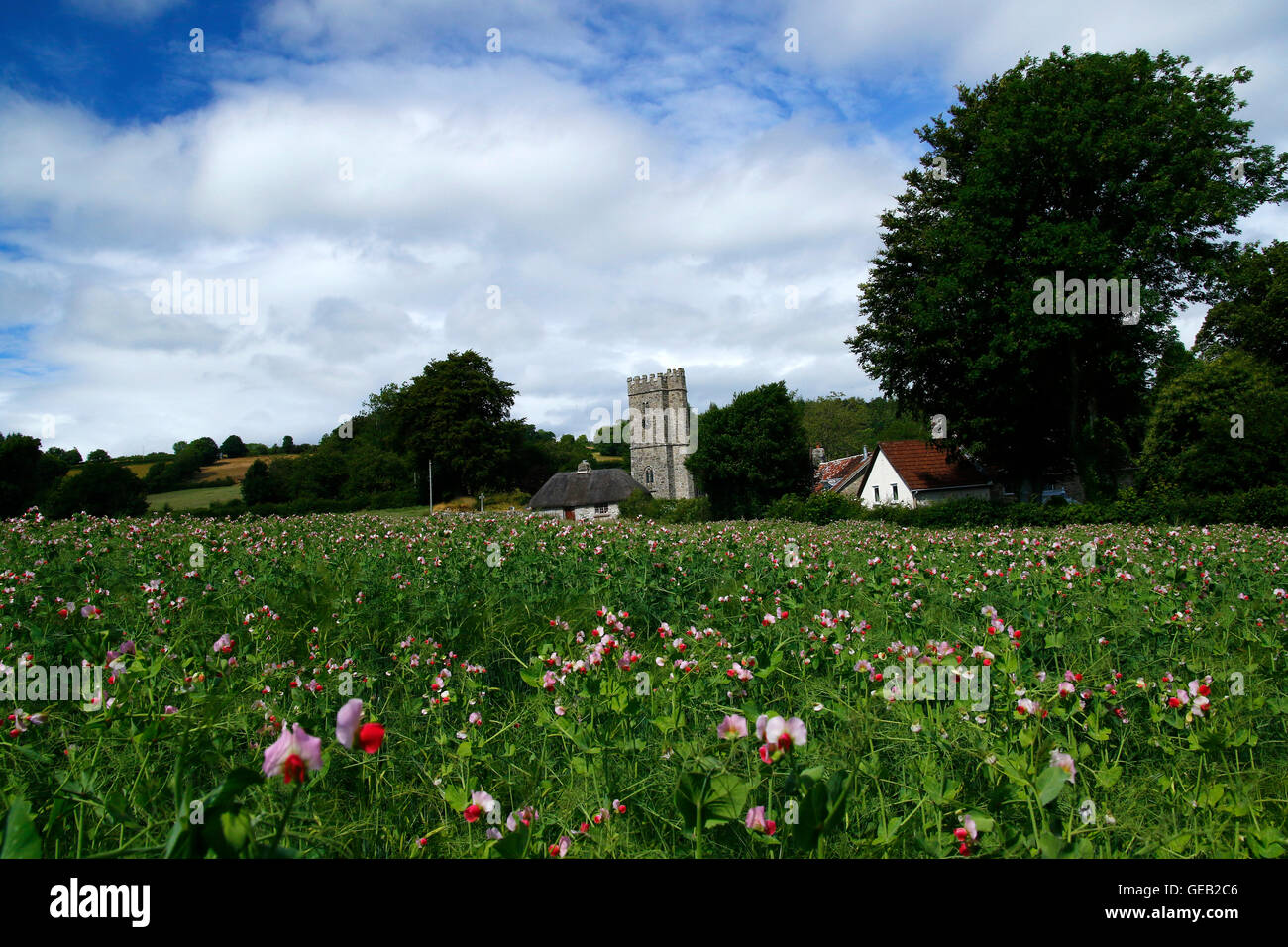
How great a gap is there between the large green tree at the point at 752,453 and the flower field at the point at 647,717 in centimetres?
3556

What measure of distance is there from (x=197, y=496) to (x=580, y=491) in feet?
85.3

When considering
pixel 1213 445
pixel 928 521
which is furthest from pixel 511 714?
pixel 1213 445

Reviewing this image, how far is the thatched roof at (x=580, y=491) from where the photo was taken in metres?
52.8

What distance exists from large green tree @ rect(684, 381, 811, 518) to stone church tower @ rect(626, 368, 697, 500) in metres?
16.4

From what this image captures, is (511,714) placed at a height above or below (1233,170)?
below

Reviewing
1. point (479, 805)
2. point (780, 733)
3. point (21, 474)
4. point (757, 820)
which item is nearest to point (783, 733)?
point (780, 733)

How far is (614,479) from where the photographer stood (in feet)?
182

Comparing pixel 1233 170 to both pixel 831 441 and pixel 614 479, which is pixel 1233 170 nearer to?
pixel 614 479

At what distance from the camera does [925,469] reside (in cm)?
4141

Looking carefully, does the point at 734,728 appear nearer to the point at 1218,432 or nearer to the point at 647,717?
the point at 647,717

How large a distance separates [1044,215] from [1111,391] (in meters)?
7.88

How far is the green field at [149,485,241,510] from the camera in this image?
32031 mm
